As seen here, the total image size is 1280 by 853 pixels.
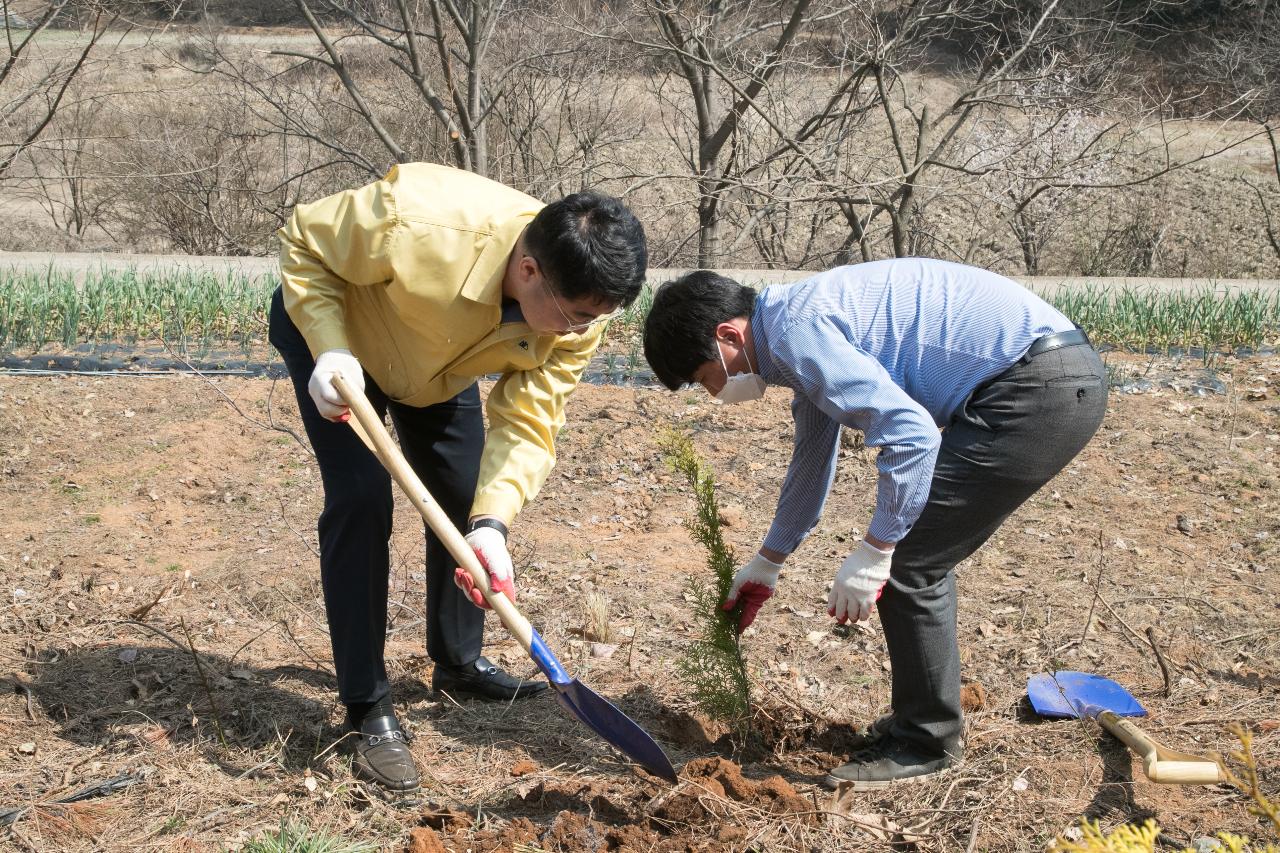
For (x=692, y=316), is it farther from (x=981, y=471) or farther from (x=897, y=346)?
(x=981, y=471)

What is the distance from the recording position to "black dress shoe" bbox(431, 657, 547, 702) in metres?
3.24

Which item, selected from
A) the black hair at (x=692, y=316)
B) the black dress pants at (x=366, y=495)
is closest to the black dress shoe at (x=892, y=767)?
the black hair at (x=692, y=316)

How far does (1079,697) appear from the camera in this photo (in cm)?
304

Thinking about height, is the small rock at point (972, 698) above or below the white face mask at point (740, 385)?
below

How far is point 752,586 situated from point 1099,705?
101 centimetres

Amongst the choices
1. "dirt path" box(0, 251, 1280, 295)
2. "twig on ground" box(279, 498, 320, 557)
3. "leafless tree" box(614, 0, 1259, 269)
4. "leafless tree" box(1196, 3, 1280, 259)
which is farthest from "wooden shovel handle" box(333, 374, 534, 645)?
"leafless tree" box(1196, 3, 1280, 259)

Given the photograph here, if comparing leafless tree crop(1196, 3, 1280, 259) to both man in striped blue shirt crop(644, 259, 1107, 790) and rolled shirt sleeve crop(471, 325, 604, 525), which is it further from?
rolled shirt sleeve crop(471, 325, 604, 525)

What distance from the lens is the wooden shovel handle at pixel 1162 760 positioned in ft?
7.73

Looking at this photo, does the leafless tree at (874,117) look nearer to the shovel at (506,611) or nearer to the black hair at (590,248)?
the black hair at (590,248)

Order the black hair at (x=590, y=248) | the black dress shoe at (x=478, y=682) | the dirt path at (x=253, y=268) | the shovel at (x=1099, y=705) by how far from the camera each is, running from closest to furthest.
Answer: the black hair at (x=590, y=248) → the shovel at (x=1099, y=705) → the black dress shoe at (x=478, y=682) → the dirt path at (x=253, y=268)

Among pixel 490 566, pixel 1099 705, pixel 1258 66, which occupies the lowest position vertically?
pixel 1099 705

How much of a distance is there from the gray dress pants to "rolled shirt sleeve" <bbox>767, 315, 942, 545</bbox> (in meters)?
0.15

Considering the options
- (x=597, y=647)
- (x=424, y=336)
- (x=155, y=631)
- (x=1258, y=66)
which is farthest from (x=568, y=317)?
(x=1258, y=66)

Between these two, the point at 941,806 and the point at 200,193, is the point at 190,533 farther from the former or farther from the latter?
the point at 200,193
